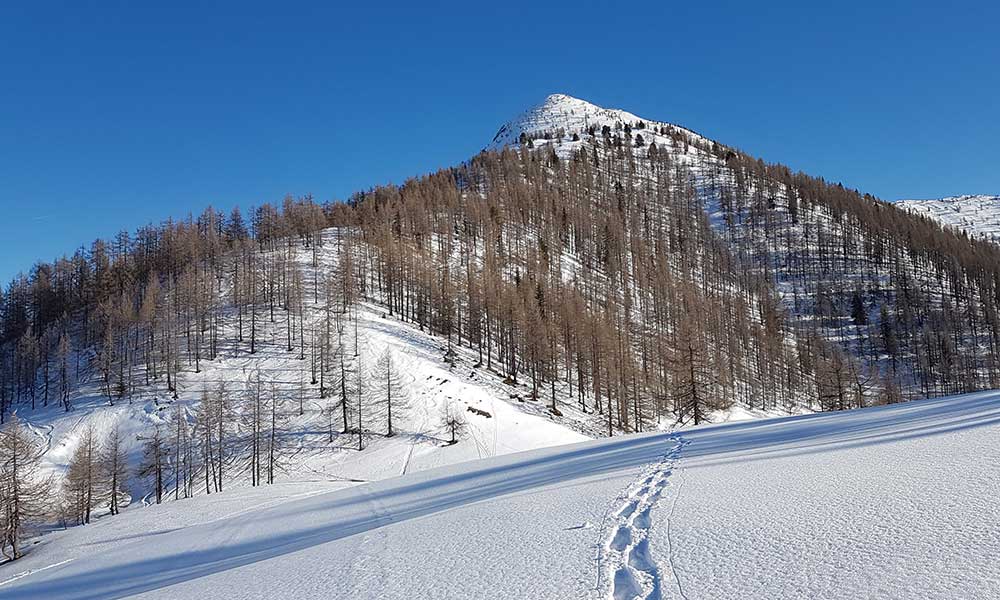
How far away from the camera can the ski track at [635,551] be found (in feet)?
17.6

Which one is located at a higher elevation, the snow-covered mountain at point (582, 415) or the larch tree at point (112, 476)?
the snow-covered mountain at point (582, 415)

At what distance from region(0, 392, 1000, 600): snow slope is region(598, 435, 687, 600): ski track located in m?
0.03

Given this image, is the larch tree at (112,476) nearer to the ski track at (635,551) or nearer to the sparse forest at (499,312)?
the sparse forest at (499,312)

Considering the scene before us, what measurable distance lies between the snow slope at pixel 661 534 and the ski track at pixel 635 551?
33mm

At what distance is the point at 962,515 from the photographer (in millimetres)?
5828

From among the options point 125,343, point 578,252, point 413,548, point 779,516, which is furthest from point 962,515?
point 578,252

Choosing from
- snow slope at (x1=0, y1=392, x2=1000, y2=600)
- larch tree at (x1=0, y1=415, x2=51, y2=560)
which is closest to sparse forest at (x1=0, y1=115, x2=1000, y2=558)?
larch tree at (x1=0, y1=415, x2=51, y2=560)

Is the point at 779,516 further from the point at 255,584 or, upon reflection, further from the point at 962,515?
the point at 255,584

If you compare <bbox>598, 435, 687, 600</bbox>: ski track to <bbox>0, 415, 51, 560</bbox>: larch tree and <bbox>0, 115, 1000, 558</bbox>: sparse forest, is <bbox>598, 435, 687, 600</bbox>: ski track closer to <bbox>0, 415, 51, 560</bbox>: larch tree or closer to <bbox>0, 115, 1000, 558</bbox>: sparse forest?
<bbox>0, 115, 1000, 558</bbox>: sparse forest

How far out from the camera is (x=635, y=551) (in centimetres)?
656

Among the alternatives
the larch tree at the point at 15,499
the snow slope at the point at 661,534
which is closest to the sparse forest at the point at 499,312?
the larch tree at the point at 15,499

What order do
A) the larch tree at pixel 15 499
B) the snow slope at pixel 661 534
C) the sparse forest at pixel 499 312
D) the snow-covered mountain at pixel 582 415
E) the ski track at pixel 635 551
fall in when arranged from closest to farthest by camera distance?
the snow slope at pixel 661 534 < the ski track at pixel 635 551 < the snow-covered mountain at pixel 582 415 < the larch tree at pixel 15 499 < the sparse forest at pixel 499 312

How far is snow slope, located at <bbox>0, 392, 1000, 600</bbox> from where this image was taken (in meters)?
5.16

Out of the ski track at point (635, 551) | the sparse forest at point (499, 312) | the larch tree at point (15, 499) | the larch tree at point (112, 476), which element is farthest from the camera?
the sparse forest at point (499, 312)
